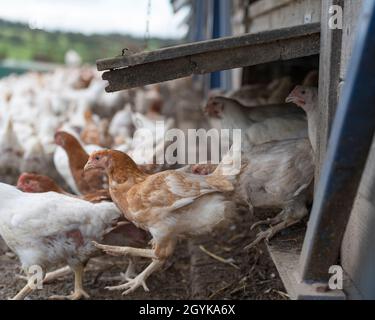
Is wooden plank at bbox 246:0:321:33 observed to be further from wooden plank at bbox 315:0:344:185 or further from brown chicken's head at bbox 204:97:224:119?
brown chicken's head at bbox 204:97:224:119

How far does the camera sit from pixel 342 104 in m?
1.92

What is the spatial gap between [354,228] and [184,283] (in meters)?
1.67

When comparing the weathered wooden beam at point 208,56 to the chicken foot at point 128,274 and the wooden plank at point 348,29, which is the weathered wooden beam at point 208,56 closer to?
the wooden plank at point 348,29

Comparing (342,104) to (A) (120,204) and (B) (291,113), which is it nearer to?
(A) (120,204)

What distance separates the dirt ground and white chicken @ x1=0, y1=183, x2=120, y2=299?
0.42 m

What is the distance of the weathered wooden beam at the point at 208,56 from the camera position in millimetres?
2682

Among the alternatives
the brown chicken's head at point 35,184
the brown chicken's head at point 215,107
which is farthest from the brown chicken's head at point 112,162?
the brown chicken's head at point 215,107

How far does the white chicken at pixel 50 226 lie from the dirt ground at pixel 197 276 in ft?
1.38

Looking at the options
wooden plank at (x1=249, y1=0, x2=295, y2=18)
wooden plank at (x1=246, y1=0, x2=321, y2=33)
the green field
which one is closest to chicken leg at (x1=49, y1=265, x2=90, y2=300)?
wooden plank at (x1=246, y1=0, x2=321, y2=33)

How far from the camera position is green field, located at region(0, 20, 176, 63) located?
18000 millimetres

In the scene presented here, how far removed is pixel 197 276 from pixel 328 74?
1.76m

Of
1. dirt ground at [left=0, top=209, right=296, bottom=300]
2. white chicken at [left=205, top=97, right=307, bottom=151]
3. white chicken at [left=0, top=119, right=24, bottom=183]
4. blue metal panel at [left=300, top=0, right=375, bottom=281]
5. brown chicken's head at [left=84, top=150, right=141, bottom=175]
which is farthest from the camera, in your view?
white chicken at [left=0, top=119, right=24, bottom=183]

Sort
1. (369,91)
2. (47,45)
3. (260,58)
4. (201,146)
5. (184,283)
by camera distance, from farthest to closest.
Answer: (47,45) → (201,146) → (184,283) → (260,58) → (369,91)
